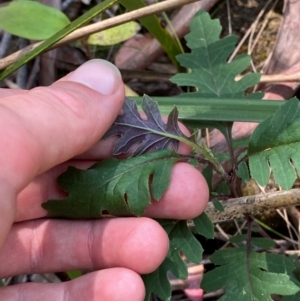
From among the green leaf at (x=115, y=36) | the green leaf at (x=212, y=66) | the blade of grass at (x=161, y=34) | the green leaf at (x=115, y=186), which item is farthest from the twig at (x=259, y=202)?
the green leaf at (x=115, y=36)

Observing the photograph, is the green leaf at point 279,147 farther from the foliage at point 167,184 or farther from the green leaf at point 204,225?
the green leaf at point 204,225

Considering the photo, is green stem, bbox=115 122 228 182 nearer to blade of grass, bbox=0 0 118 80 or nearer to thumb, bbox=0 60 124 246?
thumb, bbox=0 60 124 246

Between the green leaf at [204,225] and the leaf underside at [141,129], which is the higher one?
the leaf underside at [141,129]

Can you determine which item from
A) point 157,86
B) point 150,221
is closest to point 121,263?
point 150,221

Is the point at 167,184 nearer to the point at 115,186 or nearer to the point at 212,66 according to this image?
the point at 115,186

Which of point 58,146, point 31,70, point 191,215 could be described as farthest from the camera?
point 31,70

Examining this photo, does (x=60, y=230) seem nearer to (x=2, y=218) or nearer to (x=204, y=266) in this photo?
(x=2, y=218)

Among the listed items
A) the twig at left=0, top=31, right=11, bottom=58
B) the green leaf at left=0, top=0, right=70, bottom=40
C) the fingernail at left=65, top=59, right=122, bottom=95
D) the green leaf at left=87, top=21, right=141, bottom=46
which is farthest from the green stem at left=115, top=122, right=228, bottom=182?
the twig at left=0, top=31, right=11, bottom=58
